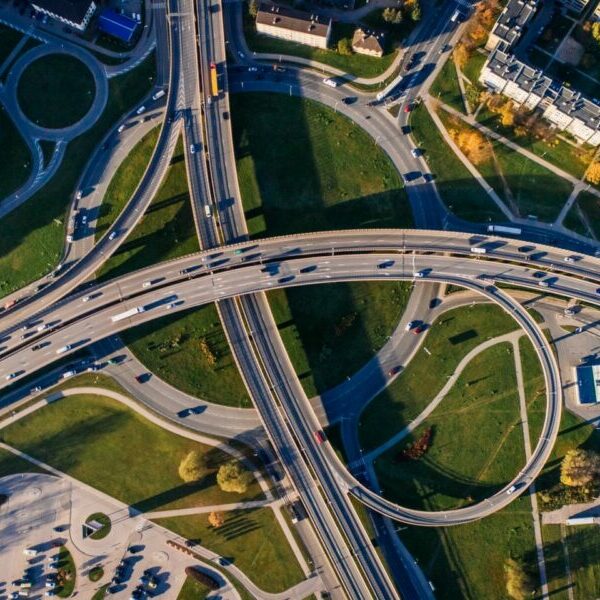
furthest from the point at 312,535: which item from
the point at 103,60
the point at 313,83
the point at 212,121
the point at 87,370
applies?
the point at 103,60

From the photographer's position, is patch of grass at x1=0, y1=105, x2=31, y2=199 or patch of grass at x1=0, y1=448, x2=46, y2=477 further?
patch of grass at x1=0, y1=105, x2=31, y2=199

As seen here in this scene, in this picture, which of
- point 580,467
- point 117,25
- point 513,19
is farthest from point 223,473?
point 513,19

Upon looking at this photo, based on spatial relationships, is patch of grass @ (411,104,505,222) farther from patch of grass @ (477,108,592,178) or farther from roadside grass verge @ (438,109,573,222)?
patch of grass @ (477,108,592,178)

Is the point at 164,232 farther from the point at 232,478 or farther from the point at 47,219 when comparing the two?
the point at 232,478

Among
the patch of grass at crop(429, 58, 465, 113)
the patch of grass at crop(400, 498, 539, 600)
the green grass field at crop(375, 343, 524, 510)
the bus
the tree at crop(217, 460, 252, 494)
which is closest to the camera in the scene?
the tree at crop(217, 460, 252, 494)

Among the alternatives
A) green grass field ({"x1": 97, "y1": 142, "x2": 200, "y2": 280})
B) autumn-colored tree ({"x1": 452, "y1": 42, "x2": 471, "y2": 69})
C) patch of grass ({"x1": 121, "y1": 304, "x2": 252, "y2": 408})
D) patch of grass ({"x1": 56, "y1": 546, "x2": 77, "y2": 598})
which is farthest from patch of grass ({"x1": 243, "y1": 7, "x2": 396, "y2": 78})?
patch of grass ({"x1": 56, "y1": 546, "x2": 77, "y2": 598})

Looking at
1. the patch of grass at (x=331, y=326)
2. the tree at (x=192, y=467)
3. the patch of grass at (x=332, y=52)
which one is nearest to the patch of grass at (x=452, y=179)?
the patch of grass at (x=332, y=52)
